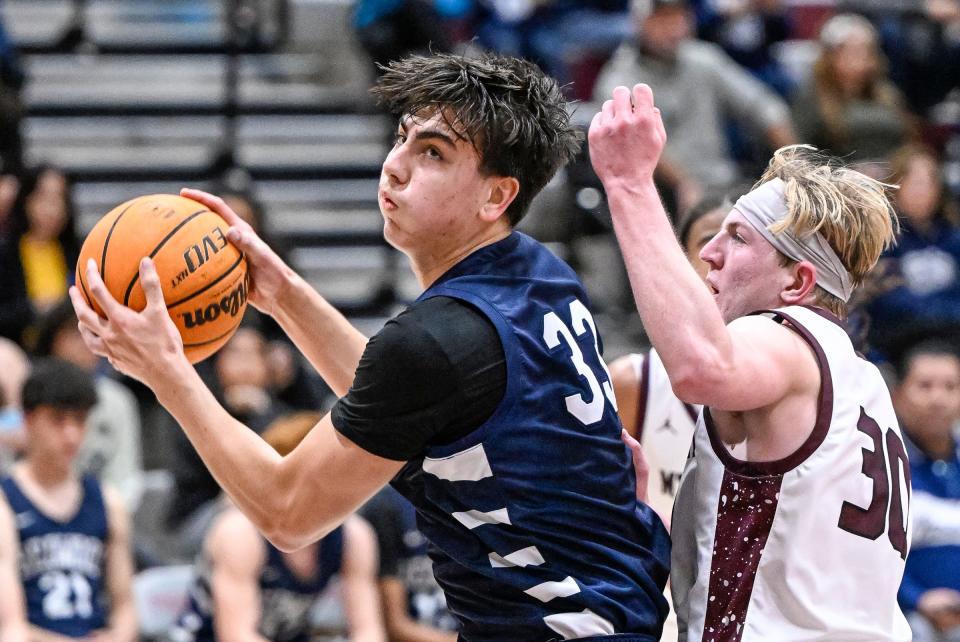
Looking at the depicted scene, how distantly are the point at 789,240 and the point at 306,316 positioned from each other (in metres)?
1.21

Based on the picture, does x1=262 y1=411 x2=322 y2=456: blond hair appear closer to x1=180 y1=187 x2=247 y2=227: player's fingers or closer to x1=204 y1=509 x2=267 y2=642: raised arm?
x1=204 y1=509 x2=267 y2=642: raised arm

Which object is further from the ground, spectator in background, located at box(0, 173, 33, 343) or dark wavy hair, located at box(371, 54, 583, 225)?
dark wavy hair, located at box(371, 54, 583, 225)

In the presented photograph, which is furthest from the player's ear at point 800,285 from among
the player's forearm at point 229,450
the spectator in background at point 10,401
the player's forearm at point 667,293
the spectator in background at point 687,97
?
the spectator in background at point 687,97

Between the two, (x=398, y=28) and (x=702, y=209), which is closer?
(x=702, y=209)

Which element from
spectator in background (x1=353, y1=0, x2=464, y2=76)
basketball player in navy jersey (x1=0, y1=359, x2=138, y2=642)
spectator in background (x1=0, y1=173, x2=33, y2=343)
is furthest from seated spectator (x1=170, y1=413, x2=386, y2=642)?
spectator in background (x1=353, y1=0, x2=464, y2=76)

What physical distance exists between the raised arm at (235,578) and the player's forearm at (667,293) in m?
3.65

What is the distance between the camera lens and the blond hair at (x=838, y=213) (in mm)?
2855

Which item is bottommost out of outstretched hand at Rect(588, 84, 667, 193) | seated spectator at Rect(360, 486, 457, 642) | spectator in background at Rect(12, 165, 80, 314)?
seated spectator at Rect(360, 486, 457, 642)

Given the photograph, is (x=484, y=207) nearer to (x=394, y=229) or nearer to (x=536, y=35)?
(x=394, y=229)

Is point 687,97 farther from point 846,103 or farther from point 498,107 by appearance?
point 498,107

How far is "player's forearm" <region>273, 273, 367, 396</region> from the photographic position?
3.52 m

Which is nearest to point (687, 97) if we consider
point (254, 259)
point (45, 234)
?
point (45, 234)

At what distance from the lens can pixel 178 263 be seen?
3152 mm

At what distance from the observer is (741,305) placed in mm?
2953
